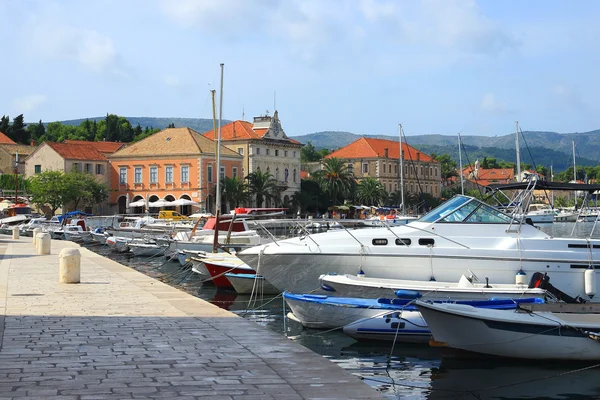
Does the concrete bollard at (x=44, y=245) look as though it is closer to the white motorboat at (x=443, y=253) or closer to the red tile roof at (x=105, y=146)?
the white motorboat at (x=443, y=253)

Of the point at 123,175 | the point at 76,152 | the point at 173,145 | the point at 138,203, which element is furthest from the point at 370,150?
the point at 138,203

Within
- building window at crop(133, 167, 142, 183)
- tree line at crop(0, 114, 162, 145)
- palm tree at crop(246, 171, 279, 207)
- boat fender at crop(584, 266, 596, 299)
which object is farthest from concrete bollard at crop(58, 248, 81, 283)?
tree line at crop(0, 114, 162, 145)

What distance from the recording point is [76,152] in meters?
91.5

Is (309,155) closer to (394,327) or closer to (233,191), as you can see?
(233,191)

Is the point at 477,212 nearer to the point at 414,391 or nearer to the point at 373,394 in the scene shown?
the point at 414,391

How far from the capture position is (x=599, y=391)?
12.8 m

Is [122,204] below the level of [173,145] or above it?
below

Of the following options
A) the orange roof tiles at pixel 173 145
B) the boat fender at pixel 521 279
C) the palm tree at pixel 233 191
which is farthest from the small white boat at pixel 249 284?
the orange roof tiles at pixel 173 145

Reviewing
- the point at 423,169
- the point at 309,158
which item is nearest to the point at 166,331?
the point at 423,169

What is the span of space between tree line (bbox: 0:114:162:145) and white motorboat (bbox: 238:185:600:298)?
111574mm

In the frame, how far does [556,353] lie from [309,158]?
170810 millimetres

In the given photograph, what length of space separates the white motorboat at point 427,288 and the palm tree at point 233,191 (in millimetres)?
66830

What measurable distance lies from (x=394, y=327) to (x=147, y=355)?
7182 mm

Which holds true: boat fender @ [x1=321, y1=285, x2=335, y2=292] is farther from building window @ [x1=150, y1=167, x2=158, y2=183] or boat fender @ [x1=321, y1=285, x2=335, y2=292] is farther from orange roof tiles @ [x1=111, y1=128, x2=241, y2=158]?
building window @ [x1=150, y1=167, x2=158, y2=183]
